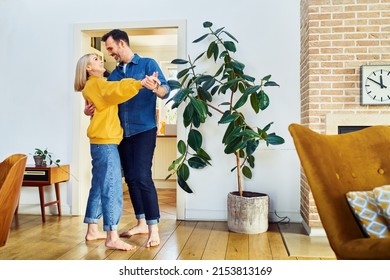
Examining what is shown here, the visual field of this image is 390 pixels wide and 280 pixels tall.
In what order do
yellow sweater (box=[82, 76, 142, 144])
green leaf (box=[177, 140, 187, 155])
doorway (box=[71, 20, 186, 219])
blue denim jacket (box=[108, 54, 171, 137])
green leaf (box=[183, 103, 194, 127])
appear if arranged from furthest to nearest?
1. doorway (box=[71, 20, 186, 219])
2. green leaf (box=[177, 140, 187, 155])
3. green leaf (box=[183, 103, 194, 127])
4. blue denim jacket (box=[108, 54, 171, 137])
5. yellow sweater (box=[82, 76, 142, 144])

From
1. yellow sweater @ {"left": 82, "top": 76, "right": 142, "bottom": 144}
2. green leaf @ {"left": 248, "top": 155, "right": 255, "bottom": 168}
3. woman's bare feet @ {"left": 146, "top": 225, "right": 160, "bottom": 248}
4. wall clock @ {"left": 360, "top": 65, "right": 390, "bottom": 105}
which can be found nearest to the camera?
yellow sweater @ {"left": 82, "top": 76, "right": 142, "bottom": 144}

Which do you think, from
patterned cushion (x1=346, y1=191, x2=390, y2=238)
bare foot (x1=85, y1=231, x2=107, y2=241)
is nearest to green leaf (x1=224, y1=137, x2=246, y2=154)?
bare foot (x1=85, y1=231, x2=107, y2=241)

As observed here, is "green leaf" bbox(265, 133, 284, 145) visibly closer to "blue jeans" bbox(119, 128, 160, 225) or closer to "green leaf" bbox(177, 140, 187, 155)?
"green leaf" bbox(177, 140, 187, 155)

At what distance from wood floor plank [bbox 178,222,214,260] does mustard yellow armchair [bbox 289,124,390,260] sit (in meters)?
1.17

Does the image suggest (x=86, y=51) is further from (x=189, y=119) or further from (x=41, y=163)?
(x=189, y=119)

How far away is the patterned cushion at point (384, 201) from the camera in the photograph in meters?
1.26

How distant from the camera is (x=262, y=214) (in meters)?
2.89

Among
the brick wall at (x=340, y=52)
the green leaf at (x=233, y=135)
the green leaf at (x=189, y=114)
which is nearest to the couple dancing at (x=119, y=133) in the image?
the green leaf at (x=189, y=114)

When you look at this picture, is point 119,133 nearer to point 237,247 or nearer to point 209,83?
point 209,83

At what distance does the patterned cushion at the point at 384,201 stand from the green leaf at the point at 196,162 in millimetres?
1933

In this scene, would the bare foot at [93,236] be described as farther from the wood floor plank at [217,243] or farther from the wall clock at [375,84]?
the wall clock at [375,84]

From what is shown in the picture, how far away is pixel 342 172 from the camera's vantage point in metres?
1.44

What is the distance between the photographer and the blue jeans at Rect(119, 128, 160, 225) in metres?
2.55
